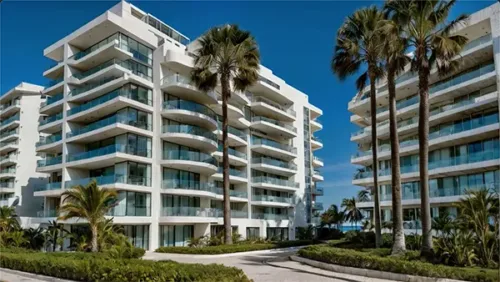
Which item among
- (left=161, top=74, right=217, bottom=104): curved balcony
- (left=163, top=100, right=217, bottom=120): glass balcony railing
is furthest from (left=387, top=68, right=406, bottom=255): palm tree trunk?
(left=163, top=100, right=217, bottom=120): glass balcony railing

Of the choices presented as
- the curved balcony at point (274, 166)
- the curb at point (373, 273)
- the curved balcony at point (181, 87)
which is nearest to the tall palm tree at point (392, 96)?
the curb at point (373, 273)

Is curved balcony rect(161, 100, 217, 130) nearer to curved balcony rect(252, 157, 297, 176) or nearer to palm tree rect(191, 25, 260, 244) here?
palm tree rect(191, 25, 260, 244)

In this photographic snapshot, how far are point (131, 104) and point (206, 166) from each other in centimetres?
838

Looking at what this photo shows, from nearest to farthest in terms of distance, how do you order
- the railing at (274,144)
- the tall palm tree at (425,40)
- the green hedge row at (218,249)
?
the tall palm tree at (425,40), the green hedge row at (218,249), the railing at (274,144)

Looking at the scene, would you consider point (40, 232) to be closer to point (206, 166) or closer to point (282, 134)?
point (206, 166)

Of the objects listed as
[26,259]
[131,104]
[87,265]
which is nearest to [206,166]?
[131,104]

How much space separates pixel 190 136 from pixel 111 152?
682 centimetres

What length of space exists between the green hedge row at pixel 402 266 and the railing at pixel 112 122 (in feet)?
65.2

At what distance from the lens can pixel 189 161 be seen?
122 ft

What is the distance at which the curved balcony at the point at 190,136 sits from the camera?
3684cm

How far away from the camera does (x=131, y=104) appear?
116ft

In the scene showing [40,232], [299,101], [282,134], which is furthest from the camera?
[299,101]

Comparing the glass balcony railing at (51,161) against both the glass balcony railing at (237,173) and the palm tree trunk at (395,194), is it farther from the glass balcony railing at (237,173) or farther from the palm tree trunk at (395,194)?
the palm tree trunk at (395,194)

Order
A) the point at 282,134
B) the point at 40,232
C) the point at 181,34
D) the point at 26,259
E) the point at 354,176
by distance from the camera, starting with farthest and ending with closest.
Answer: the point at 282,134 < the point at 181,34 < the point at 354,176 < the point at 40,232 < the point at 26,259
